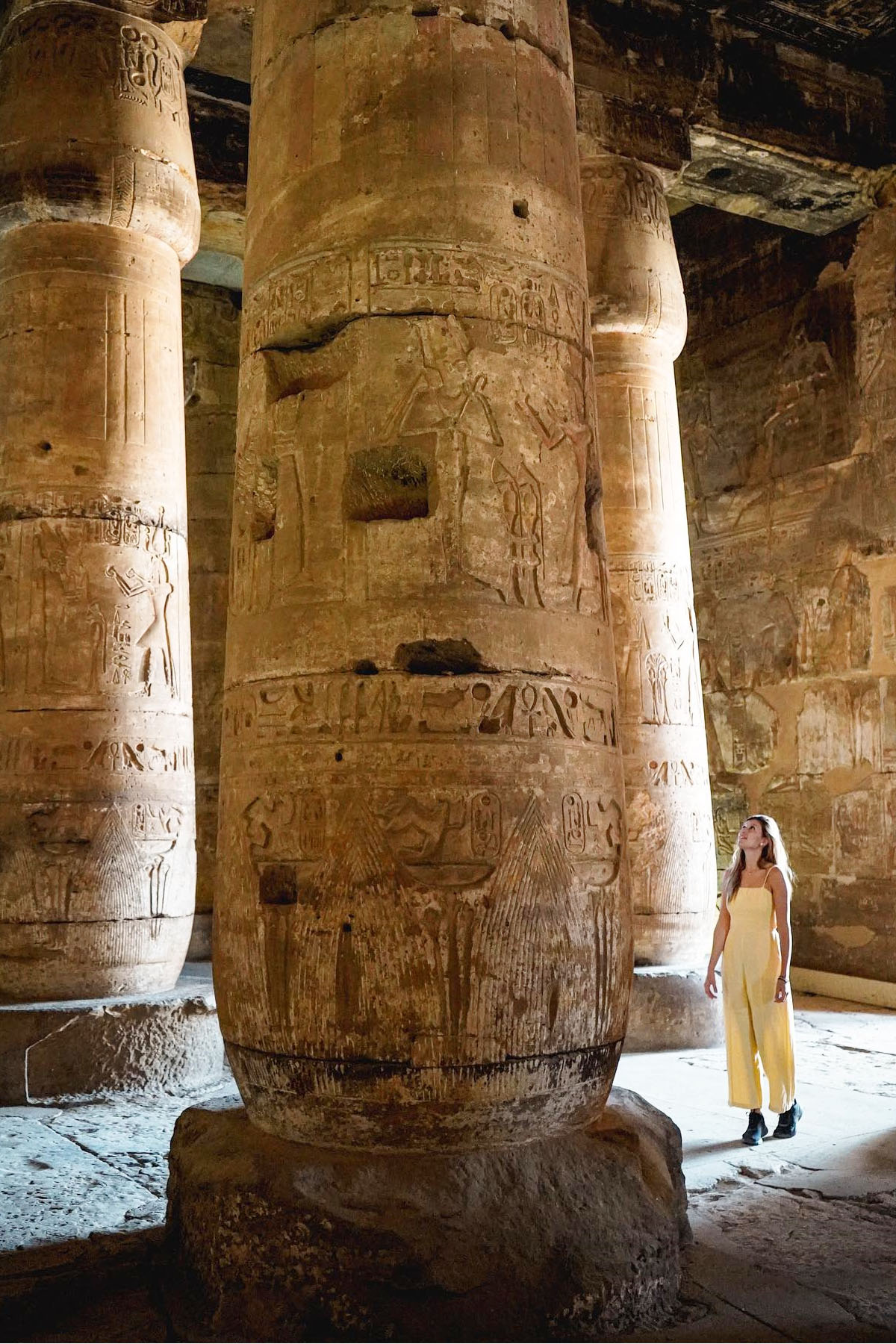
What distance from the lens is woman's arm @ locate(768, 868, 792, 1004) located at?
4.68 meters

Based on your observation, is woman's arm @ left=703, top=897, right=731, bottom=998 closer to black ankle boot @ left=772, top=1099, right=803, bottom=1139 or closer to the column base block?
black ankle boot @ left=772, top=1099, right=803, bottom=1139

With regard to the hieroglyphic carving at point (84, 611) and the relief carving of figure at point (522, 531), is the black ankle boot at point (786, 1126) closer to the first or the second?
the relief carving of figure at point (522, 531)

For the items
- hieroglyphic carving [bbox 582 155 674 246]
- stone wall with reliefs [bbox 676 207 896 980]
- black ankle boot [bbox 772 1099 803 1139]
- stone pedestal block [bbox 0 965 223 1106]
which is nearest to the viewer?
black ankle boot [bbox 772 1099 803 1139]

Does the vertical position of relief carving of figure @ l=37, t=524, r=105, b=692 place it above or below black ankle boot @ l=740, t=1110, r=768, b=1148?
above

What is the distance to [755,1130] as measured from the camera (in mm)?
4613

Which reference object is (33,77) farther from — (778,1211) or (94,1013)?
(778,1211)

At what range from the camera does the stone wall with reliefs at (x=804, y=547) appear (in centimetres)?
858

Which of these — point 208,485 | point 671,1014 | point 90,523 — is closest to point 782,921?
point 671,1014

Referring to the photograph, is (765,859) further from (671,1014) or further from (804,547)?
(804,547)

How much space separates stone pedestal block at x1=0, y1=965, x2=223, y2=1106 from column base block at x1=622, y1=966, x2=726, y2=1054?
2.21 metres

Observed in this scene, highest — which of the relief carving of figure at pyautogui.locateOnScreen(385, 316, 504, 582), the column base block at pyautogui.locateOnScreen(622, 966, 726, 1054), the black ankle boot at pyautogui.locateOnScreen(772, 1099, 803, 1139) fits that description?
the relief carving of figure at pyautogui.locateOnScreen(385, 316, 504, 582)

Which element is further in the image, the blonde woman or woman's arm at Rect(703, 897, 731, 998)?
woman's arm at Rect(703, 897, 731, 998)

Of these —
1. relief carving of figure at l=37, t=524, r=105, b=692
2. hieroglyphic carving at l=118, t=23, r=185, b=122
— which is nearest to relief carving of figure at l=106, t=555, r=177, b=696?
relief carving of figure at l=37, t=524, r=105, b=692

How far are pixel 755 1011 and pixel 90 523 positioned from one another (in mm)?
3662
